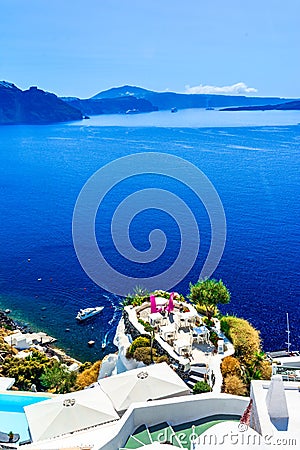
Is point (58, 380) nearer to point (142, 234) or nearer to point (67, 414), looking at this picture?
point (67, 414)

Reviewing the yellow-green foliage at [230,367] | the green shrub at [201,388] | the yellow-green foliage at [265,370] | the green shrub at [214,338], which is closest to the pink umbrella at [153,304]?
the green shrub at [214,338]

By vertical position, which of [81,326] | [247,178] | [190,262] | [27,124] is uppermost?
[27,124]

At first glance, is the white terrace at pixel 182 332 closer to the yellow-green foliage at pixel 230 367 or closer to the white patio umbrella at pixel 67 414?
the yellow-green foliage at pixel 230 367

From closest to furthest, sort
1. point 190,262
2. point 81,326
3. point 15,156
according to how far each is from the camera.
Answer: point 81,326, point 190,262, point 15,156

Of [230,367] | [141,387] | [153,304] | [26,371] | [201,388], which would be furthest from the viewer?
[26,371]

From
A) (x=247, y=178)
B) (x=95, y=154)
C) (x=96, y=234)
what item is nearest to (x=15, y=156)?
(x=95, y=154)

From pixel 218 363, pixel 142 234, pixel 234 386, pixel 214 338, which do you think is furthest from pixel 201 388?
pixel 142 234

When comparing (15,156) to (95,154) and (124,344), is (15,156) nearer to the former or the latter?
(95,154)
